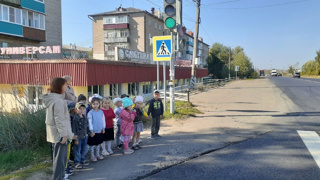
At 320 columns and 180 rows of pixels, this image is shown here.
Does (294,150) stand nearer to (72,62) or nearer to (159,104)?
(159,104)

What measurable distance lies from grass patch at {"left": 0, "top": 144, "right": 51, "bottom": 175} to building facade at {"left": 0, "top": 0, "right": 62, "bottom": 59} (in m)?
17.6

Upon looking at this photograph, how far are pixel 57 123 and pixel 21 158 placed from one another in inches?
72.5

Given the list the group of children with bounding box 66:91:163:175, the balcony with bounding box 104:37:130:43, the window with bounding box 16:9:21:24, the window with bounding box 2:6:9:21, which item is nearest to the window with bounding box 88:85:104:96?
the group of children with bounding box 66:91:163:175

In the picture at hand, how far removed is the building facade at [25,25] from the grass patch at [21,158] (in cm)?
1756

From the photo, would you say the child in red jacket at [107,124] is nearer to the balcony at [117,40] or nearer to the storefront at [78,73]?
the storefront at [78,73]

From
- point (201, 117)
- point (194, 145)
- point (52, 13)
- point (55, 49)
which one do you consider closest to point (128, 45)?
point (52, 13)

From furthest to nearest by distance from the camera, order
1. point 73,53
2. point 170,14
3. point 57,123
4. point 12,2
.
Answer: point 73,53
point 12,2
point 170,14
point 57,123

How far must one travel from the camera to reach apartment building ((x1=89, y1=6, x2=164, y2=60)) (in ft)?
155

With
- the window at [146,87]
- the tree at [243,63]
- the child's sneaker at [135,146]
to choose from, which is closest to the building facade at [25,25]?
the window at [146,87]

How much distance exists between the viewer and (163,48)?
31.2ft

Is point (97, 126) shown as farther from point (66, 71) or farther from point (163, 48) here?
point (66, 71)

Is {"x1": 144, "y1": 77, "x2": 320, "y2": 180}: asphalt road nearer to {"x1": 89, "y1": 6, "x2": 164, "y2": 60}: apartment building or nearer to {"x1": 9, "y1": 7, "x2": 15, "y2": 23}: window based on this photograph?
{"x1": 9, "y1": 7, "x2": 15, "y2": 23}: window

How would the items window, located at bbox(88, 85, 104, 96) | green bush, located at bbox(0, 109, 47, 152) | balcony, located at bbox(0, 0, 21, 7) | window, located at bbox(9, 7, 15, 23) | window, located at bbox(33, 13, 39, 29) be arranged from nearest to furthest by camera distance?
green bush, located at bbox(0, 109, 47, 152), window, located at bbox(88, 85, 104, 96), balcony, located at bbox(0, 0, 21, 7), window, located at bbox(9, 7, 15, 23), window, located at bbox(33, 13, 39, 29)

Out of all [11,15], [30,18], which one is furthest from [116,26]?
[11,15]
